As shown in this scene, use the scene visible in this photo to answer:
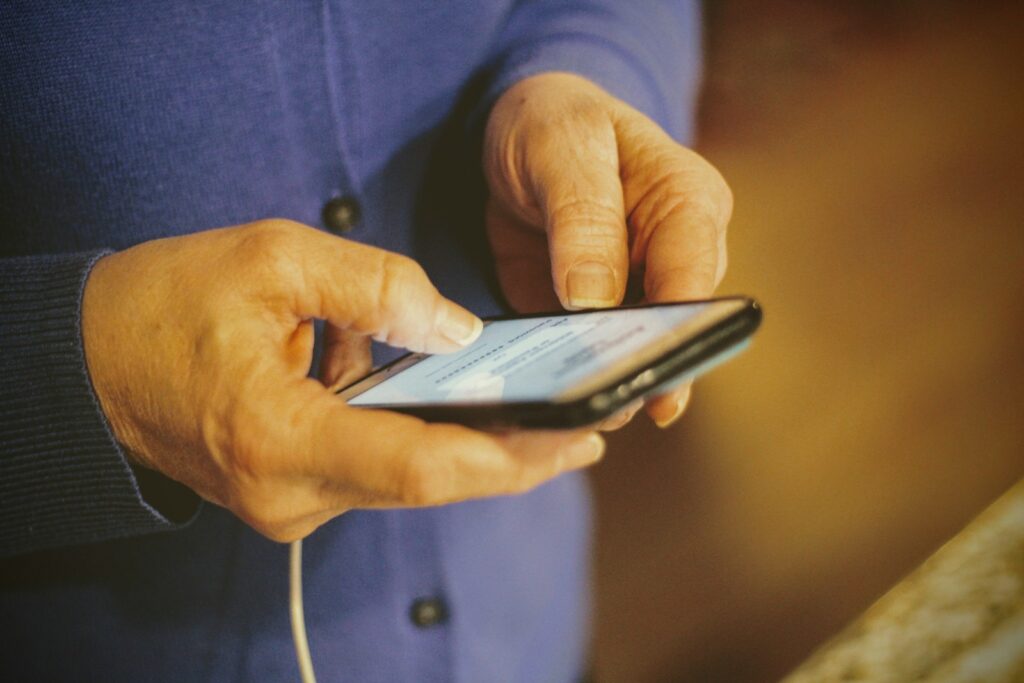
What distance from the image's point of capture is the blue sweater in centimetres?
41

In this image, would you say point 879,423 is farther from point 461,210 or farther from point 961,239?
point 461,210

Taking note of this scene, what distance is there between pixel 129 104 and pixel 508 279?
0.94 ft

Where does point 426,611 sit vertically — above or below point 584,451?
below

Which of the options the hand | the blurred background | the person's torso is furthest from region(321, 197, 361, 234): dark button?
the blurred background

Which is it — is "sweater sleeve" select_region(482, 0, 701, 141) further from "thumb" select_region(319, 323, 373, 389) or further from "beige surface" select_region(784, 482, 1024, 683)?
"beige surface" select_region(784, 482, 1024, 683)

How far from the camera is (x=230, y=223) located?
1.64 ft

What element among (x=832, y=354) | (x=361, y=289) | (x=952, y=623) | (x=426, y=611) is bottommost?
(x=832, y=354)

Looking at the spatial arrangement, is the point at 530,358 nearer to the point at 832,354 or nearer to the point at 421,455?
the point at 421,455

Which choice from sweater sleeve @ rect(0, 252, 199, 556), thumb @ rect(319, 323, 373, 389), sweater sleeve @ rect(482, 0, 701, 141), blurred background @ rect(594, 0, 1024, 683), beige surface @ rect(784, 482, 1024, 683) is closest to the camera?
beige surface @ rect(784, 482, 1024, 683)

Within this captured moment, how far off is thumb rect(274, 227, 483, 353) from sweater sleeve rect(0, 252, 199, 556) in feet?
0.40

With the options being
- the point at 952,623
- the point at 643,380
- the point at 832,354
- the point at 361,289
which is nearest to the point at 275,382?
the point at 361,289

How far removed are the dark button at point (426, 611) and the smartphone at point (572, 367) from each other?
237mm

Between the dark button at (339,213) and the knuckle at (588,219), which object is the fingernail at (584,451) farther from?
the dark button at (339,213)

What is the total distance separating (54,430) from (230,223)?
0.18m
